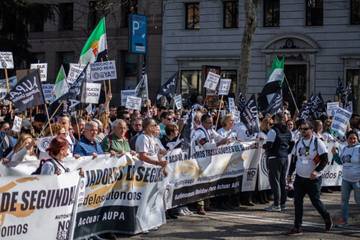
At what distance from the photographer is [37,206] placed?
8094 millimetres

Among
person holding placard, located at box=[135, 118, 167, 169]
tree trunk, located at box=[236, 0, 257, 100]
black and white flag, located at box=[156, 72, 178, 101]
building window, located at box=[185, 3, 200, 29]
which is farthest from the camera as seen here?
building window, located at box=[185, 3, 200, 29]

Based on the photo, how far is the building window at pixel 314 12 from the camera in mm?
37719

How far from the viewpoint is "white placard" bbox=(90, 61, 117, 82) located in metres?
15.1

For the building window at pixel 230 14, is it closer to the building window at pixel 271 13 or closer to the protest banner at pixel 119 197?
the building window at pixel 271 13

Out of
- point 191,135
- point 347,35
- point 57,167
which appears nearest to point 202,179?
point 191,135

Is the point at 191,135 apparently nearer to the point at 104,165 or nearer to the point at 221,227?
the point at 221,227

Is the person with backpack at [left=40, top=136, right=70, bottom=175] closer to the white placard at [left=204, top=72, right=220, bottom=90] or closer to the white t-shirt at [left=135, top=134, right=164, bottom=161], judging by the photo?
the white t-shirt at [left=135, top=134, right=164, bottom=161]

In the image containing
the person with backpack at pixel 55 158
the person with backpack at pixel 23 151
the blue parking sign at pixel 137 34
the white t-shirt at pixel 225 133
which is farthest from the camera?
the blue parking sign at pixel 137 34

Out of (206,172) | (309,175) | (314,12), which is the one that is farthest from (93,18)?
(309,175)

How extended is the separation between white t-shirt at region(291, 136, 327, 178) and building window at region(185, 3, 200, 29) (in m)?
30.3

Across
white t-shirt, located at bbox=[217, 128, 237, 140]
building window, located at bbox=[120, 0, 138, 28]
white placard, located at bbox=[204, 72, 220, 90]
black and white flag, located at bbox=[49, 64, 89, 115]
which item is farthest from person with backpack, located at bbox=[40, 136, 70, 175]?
building window, located at bbox=[120, 0, 138, 28]

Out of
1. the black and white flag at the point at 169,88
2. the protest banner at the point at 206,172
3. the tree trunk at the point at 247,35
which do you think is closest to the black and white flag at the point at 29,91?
the protest banner at the point at 206,172

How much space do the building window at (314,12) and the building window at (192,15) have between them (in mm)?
6657

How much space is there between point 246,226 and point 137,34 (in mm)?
8747
